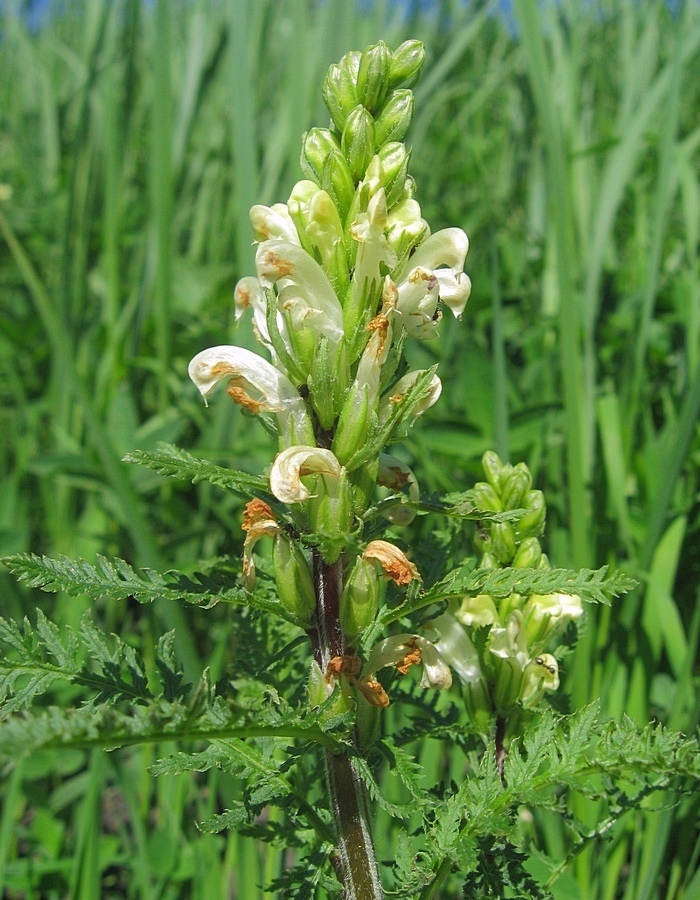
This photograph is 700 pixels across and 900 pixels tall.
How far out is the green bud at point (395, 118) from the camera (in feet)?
2.94

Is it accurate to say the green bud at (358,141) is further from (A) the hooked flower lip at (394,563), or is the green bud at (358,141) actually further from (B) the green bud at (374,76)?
(A) the hooked flower lip at (394,563)

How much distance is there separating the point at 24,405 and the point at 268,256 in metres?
1.93

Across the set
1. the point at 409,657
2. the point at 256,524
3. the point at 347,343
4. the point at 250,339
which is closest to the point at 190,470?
the point at 256,524

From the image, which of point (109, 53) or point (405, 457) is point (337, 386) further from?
point (109, 53)

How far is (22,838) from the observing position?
1.85m

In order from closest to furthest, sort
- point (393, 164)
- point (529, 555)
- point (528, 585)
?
point (528, 585), point (393, 164), point (529, 555)

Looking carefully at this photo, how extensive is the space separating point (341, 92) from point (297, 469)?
0.42 metres

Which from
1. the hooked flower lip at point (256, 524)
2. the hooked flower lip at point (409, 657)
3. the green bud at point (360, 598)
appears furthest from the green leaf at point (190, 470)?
the hooked flower lip at point (409, 657)

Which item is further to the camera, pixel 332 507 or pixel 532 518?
pixel 532 518

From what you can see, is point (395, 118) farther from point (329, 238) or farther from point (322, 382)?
point (322, 382)

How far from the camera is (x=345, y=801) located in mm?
871

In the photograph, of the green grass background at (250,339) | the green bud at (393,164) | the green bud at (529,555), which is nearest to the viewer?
the green bud at (393,164)

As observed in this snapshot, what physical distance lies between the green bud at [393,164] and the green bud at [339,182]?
38 mm

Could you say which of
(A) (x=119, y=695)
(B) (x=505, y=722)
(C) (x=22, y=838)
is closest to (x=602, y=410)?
(B) (x=505, y=722)
